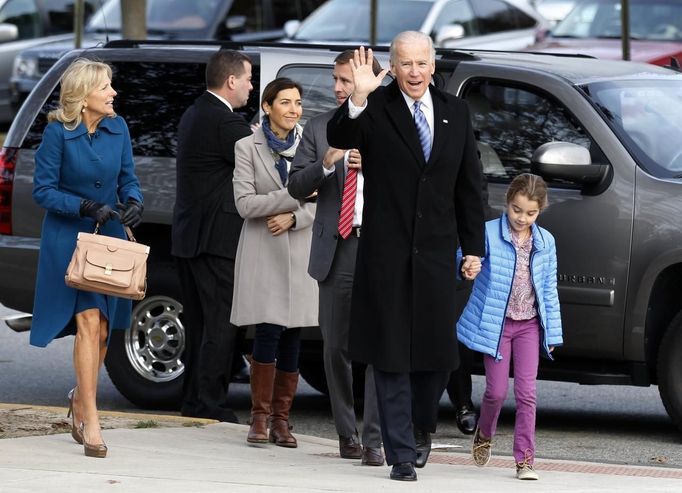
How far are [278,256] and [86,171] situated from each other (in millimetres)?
1180

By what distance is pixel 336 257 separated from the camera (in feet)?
26.4

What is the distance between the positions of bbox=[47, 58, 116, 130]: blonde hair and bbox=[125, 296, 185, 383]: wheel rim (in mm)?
2201

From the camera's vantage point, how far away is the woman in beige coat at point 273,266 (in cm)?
865

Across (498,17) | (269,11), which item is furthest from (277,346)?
(269,11)

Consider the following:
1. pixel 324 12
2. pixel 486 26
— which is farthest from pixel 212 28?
pixel 486 26

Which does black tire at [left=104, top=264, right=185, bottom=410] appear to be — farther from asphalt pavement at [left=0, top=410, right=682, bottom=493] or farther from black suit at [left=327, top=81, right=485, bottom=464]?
black suit at [left=327, top=81, right=485, bottom=464]

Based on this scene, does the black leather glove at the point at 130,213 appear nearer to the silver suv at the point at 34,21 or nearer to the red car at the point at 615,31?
the red car at the point at 615,31

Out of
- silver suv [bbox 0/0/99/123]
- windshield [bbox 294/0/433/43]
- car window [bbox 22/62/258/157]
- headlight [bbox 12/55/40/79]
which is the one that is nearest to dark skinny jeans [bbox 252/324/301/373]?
car window [bbox 22/62/258/157]

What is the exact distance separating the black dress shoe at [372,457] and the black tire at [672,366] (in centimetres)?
175

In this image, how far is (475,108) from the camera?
9.56 metres

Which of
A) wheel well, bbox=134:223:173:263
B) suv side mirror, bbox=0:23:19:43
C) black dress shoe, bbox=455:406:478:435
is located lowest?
black dress shoe, bbox=455:406:478:435

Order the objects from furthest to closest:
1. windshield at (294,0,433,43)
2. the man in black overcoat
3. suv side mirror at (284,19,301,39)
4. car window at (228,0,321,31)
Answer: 1. car window at (228,0,321,31)
2. suv side mirror at (284,19,301,39)
3. windshield at (294,0,433,43)
4. the man in black overcoat

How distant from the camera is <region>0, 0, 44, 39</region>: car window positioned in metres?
23.6

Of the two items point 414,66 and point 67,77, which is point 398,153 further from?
point 67,77
